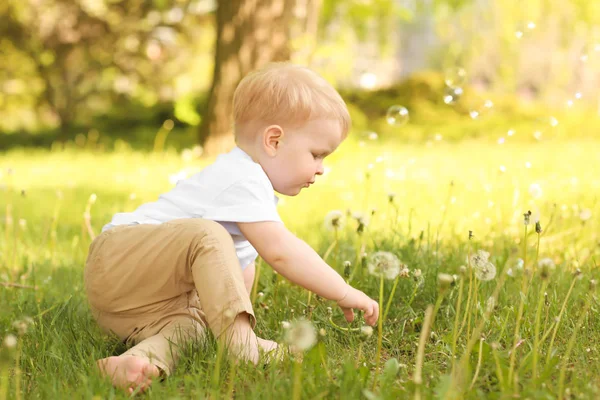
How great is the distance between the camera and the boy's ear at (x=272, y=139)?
215 cm

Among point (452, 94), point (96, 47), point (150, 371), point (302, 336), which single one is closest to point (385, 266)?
point (302, 336)

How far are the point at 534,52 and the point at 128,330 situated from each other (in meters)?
12.3

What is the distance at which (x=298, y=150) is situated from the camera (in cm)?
215

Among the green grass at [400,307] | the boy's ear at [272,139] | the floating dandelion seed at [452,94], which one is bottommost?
the green grass at [400,307]

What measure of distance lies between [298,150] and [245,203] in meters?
0.25

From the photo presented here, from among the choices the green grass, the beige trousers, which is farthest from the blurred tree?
the beige trousers

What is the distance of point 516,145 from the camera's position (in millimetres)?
8352

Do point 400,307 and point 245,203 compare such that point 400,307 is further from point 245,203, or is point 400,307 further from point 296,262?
point 245,203

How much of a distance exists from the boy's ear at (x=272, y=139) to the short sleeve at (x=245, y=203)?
0.46 ft

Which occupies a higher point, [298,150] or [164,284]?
[298,150]

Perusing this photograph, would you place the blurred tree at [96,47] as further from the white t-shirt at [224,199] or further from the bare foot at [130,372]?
the bare foot at [130,372]

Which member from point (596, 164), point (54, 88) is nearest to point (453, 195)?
point (596, 164)

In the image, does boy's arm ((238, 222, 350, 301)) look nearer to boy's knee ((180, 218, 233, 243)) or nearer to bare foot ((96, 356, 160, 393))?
boy's knee ((180, 218, 233, 243))

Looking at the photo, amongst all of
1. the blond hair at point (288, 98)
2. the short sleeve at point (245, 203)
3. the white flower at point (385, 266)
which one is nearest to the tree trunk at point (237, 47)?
the blond hair at point (288, 98)
